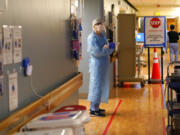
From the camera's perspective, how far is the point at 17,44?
2.91 meters

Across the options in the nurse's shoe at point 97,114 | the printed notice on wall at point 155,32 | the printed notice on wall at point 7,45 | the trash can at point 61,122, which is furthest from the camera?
the printed notice on wall at point 155,32

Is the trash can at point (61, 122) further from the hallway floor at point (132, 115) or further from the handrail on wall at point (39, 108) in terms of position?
Answer: the hallway floor at point (132, 115)

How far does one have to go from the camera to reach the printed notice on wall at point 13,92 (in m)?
2.79

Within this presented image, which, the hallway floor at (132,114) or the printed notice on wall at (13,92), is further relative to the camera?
the hallway floor at (132,114)

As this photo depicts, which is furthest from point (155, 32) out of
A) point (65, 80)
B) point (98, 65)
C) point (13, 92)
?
point (13, 92)

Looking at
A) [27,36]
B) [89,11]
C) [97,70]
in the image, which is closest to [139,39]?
[89,11]

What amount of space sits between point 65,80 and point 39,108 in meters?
1.33

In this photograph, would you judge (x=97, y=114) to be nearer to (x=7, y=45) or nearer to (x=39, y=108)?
(x=39, y=108)

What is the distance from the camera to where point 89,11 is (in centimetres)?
785

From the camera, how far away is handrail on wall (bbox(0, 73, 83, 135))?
2684 mm

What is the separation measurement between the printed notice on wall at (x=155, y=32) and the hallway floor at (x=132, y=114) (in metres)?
1.29

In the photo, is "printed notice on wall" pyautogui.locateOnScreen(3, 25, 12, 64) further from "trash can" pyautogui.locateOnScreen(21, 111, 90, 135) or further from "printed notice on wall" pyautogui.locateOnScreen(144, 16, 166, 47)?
"printed notice on wall" pyautogui.locateOnScreen(144, 16, 166, 47)

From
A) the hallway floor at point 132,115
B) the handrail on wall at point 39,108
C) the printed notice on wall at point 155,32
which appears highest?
the printed notice on wall at point 155,32

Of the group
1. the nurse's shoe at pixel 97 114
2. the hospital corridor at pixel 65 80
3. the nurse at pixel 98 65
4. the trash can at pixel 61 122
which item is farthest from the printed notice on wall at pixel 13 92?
the nurse's shoe at pixel 97 114
